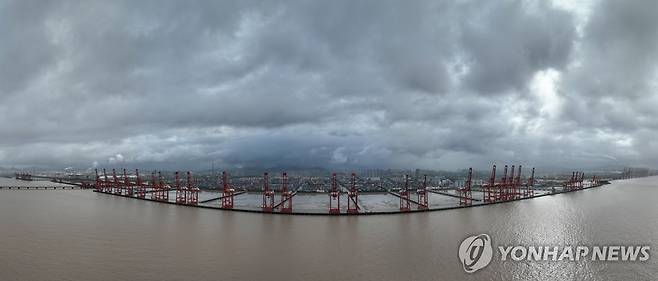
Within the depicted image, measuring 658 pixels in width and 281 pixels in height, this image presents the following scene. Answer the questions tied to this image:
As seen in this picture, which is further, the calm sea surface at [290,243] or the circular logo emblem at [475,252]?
the circular logo emblem at [475,252]

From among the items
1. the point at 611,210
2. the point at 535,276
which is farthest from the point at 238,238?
the point at 611,210

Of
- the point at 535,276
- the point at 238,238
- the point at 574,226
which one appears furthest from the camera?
the point at 574,226

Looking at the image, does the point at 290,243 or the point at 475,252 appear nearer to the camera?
the point at 475,252

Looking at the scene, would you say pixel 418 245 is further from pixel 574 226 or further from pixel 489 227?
pixel 574 226
